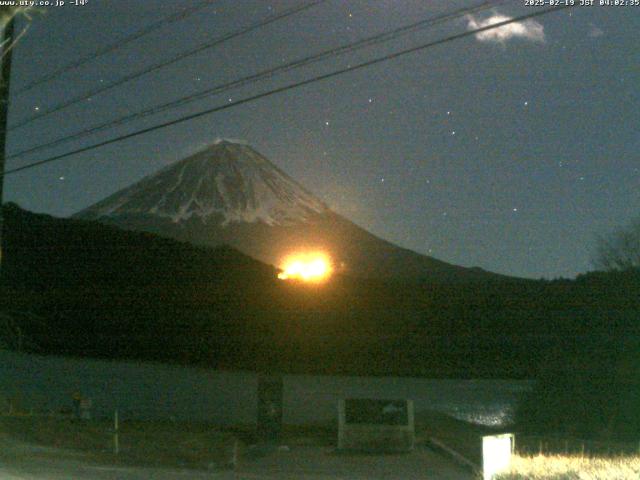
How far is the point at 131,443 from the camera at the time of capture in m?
18.1

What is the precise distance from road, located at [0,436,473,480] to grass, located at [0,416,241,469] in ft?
2.53

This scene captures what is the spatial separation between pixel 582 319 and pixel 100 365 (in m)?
18.0

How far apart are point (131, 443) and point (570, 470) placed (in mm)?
11103

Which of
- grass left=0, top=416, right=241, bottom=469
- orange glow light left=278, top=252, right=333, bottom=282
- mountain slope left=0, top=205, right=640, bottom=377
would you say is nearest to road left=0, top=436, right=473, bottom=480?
grass left=0, top=416, right=241, bottom=469

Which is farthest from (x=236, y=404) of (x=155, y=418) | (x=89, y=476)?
(x=89, y=476)

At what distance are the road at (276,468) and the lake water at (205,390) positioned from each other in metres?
8.06

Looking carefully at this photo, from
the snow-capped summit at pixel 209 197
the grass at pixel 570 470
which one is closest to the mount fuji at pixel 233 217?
the snow-capped summit at pixel 209 197

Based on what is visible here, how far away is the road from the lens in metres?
11.3

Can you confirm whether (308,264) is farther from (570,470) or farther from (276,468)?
(570,470)

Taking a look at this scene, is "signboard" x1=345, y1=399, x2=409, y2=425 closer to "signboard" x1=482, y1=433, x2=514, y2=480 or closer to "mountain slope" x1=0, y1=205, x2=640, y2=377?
"mountain slope" x1=0, y1=205, x2=640, y2=377

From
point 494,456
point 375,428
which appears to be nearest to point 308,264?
point 375,428

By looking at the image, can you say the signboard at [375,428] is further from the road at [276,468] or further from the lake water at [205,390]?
the lake water at [205,390]

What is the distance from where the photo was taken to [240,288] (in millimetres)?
41312

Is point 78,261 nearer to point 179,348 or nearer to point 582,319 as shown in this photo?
point 179,348
